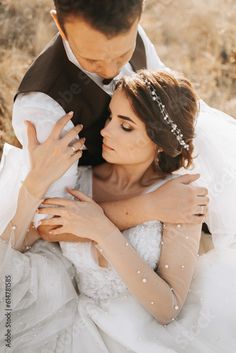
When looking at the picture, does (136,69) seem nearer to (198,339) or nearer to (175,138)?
(175,138)

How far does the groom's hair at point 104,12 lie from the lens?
2324mm

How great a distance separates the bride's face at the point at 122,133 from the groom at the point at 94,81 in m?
0.06

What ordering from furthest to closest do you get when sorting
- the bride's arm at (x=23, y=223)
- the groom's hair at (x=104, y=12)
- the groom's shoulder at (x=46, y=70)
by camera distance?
the bride's arm at (x=23, y=223) < the groom's shoulder at (x=46, y=70) < the groom's hair at (x=104, y=12)

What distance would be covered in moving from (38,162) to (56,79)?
317 millimetres

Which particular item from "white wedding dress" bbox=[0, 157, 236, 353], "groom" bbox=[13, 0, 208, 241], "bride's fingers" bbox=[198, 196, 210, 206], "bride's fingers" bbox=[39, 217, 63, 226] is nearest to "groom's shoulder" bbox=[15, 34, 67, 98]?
"groom" bbox=[13, 0, 208, 241]

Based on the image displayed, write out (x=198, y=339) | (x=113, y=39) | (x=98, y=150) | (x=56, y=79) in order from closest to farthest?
(x=113, y=39)
(x=56, y=79)
(x=198, y=339)
(x=98, y=150)

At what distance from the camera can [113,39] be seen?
2393 millimetres

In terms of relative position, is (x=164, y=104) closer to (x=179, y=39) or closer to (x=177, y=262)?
(x=177, y=262)

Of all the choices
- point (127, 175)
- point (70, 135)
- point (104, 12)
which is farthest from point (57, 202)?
point (104, 12)

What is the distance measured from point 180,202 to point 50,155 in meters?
0.56

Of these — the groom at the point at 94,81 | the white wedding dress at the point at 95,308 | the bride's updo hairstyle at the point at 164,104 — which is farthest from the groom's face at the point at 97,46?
the white wedding dress at the point at 95,308

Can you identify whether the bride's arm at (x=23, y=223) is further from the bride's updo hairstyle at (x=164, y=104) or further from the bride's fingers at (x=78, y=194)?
the bride's updo hairstyle at (x=164, y=104)

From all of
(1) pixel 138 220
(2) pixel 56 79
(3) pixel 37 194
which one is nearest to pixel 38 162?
(3) pixel 37 194

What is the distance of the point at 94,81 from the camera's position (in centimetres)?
279
